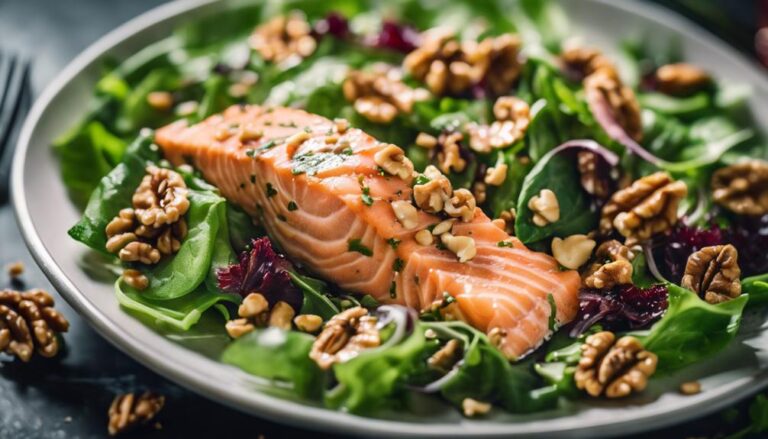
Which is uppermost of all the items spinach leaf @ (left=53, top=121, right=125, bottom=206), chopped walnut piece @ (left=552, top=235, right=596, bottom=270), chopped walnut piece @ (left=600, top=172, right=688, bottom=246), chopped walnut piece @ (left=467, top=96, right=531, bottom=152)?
chopped walnut piece @ (left=467, top=96, right=531, bottom=152)

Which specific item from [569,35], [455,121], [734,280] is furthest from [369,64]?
[734,280]

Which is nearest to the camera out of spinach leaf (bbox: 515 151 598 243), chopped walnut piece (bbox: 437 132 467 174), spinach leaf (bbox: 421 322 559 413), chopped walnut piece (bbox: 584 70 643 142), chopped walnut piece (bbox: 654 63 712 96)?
spinach leaf (bbox: 421 322 559 413)

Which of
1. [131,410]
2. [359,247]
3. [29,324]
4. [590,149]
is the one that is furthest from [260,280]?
[590,149]

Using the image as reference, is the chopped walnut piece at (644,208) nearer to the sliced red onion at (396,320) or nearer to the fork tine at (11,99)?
the sliced red onion at (396,320)

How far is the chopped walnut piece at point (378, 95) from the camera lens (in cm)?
356

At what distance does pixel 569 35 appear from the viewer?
4.53m

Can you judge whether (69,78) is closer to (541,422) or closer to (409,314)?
(409,314)

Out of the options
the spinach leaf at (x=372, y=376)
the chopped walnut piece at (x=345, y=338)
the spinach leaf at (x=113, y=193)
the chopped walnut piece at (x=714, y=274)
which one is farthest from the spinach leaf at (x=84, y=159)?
the chopped walnut piece at (x=714, y=274)

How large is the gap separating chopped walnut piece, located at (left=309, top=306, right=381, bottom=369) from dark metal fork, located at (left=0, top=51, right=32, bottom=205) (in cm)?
185

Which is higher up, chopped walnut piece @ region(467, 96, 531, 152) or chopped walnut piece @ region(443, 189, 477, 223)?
chopped walnut piece @ region(467, 96, 531, 152)

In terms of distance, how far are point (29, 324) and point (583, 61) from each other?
257cm

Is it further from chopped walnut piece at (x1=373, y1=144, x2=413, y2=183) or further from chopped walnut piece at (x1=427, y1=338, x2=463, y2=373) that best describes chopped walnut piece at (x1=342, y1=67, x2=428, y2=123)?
chopped walnut piece at (x1=427, y1=338, x2=463, y2=373)

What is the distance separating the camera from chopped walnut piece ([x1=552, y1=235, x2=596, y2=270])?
317 centimetres

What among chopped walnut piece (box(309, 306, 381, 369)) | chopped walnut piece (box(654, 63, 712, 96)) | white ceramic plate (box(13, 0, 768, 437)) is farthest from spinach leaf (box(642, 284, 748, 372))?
chopped walnut piece (box(654, 63, 712, 96))
